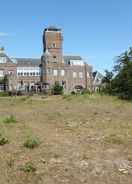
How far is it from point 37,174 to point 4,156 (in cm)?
A: 168

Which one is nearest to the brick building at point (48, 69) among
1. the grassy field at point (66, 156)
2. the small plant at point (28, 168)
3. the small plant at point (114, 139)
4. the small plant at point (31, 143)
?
the grassy field at point (66, 156)

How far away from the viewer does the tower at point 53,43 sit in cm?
8594

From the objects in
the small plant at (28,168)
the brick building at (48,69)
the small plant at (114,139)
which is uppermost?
the brick building at (48,69)

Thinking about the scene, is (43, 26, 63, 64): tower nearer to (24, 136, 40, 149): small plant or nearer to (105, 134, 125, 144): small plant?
(105, 134, 125, 144): small plant

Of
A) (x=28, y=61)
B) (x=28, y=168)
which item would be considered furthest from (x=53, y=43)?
(x=28, y=168)

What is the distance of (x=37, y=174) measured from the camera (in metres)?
7.31

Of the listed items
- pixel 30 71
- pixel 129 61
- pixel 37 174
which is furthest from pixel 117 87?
pixel 30 71

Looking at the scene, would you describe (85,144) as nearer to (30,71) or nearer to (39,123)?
(39,123)

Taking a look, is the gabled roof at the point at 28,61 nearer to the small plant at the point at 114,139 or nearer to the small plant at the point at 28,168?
the small plant at the point at 114,139

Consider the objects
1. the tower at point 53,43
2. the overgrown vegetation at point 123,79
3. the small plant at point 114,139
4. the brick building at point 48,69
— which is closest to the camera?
the small plant at point 114,139

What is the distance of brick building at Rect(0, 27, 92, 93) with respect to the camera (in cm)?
8275

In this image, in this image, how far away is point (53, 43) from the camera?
86.2m

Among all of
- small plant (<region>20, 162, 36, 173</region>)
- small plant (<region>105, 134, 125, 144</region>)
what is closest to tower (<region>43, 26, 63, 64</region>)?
small plant (<region>105, 134, 125, 144</region>)

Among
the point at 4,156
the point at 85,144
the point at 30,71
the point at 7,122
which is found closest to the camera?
the point at 4,156
